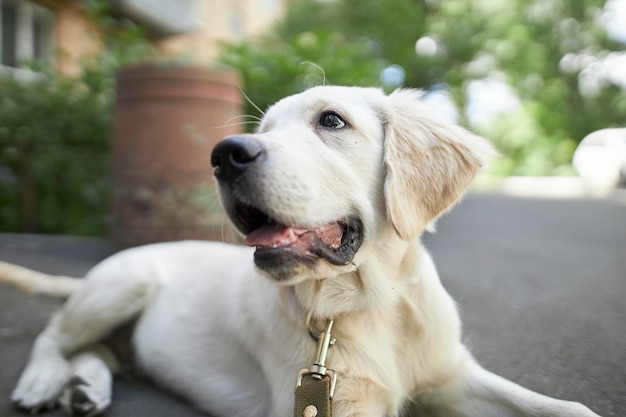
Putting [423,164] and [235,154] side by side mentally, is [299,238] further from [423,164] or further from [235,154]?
[423,164]

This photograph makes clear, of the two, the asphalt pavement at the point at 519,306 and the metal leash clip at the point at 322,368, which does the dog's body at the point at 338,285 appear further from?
the asphalt pavement at the point at 519,306

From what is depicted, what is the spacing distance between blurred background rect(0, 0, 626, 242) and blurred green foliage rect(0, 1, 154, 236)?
2cm

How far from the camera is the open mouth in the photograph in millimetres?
1678

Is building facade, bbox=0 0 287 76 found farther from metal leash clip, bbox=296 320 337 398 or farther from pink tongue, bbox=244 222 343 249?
metal leash clip, bbox=296 320 337 398

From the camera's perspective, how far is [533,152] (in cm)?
2241

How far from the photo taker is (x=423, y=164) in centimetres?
195

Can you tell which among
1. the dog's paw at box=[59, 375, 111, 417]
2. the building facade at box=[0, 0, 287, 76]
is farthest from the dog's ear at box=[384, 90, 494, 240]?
the building facade at box=[0, 0, 287, 76]

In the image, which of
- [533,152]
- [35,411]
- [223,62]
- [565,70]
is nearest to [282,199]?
[35,411]

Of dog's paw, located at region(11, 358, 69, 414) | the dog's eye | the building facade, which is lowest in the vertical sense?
dog's paw, located at region(11, 358, 69, 414)

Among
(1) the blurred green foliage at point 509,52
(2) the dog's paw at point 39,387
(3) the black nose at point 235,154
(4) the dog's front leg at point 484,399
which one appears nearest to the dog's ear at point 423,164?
(3) the black nose at point 235,154

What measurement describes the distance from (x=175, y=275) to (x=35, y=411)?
0.86 m

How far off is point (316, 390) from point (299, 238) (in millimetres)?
496

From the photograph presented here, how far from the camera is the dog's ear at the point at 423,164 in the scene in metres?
1.84

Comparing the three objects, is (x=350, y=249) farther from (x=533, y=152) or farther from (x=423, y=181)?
(x=533, y=152)
